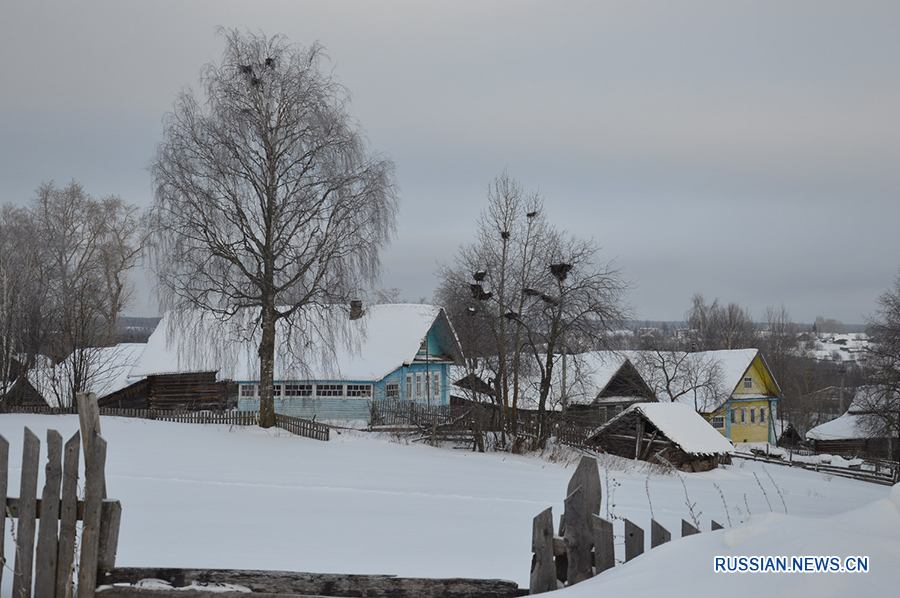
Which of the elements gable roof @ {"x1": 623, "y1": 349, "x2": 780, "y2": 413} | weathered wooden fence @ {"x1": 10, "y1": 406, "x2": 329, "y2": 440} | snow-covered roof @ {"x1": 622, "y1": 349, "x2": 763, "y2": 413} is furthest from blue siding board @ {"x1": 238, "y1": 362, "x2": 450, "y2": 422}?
gable roof @ {"x1": 623, "y1": 349, "x2": 780, "y2": 413}

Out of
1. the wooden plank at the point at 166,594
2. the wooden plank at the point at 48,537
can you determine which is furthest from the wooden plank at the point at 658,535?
the wooden plank at the point at 48,537

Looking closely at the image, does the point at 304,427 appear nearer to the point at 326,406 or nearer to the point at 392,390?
the point at 326,406

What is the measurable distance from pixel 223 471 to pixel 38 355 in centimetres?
1812

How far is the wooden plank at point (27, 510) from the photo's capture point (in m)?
4.85

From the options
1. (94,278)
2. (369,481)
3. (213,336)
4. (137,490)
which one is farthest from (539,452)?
(94,278)

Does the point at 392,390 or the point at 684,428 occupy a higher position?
the point at 392,390

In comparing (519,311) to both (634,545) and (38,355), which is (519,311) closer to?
(38,355)

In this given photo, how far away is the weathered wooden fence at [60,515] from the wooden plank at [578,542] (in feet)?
9.93

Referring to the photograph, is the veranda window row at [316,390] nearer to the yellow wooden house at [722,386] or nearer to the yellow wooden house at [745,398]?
the yellow wooden house at [722,386]

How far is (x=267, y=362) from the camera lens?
22.4 meters

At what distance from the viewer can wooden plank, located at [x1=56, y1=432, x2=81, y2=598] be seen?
481 centimetres

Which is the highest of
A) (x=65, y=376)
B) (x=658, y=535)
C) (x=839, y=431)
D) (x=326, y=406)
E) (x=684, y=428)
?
(x=65, y=376)

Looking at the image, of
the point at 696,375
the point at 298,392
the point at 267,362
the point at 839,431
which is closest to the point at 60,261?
the point at 298,392

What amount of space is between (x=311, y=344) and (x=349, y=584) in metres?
18.1
